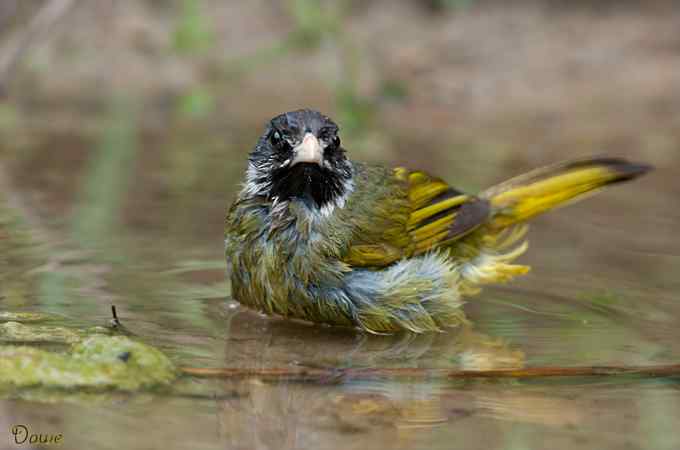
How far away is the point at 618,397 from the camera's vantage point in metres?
Answer: 3.33

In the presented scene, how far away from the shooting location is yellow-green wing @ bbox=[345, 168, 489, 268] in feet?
14.5

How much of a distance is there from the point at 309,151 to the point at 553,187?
145 cm

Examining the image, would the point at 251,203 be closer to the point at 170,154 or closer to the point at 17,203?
the point at 17,203

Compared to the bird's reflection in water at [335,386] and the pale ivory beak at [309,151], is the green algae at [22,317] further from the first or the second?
the pale ivory beak at [309,151]

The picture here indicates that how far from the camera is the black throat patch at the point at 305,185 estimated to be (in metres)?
4.31

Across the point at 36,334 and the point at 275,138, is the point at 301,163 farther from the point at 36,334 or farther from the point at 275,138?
the point at 36,334

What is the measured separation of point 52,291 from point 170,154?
2973 mm

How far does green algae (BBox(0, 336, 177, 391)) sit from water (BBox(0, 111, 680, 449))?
68 millimetres

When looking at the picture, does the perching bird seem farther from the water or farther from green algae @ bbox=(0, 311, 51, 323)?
green algae @ bbox=(0, 311, 51, 323)

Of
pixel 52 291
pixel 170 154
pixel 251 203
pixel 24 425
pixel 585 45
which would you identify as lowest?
pixel 24 425

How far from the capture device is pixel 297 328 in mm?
4234

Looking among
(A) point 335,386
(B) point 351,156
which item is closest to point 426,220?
(A) point 335,386

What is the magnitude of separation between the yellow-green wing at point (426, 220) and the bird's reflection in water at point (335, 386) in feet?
1.14

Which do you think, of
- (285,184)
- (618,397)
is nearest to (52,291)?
(285,184)
